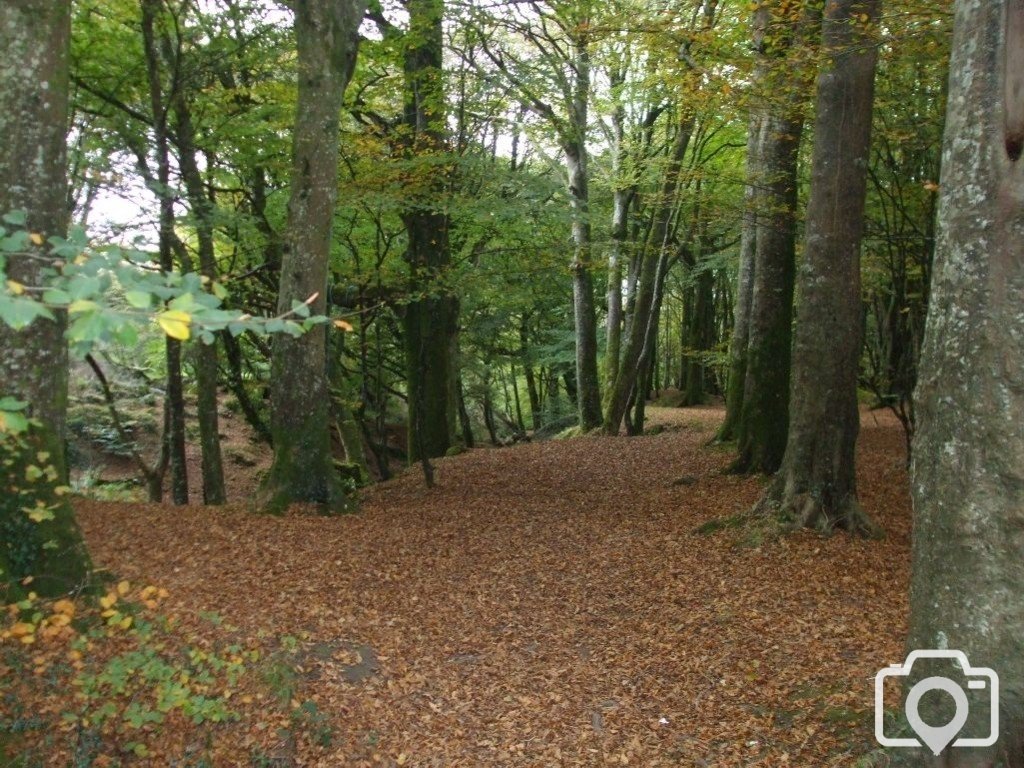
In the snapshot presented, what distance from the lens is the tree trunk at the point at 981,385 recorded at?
2.85 meters

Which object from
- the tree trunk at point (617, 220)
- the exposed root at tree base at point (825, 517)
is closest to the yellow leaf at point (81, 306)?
the exposed root at tree base at point (825, 517)

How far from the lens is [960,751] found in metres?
3.02

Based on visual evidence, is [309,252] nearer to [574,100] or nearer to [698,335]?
[574,100]

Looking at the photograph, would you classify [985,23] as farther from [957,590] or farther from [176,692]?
[176,692]

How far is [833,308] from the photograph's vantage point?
276 inches

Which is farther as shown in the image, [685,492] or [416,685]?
[685,492]

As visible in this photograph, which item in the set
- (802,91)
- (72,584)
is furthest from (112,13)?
(802,91)

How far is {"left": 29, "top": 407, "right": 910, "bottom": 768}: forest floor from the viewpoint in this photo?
4.14m

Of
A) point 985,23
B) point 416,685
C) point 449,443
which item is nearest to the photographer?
point 985,23

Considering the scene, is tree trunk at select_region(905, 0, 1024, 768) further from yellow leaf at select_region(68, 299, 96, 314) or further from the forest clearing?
yellow leaf at select_region(68, 299, 96, 314)

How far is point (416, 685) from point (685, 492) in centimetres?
561

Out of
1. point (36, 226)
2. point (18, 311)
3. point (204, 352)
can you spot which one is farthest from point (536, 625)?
point (204, 352)

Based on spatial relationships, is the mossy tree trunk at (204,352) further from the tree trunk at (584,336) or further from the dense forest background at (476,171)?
the tree trunk at (584,336)

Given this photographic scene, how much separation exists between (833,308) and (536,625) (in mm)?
4084
